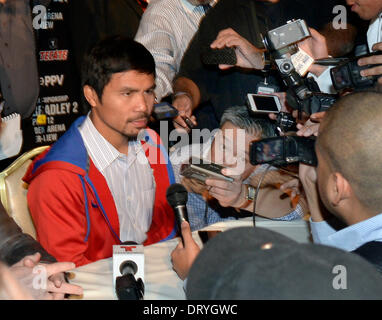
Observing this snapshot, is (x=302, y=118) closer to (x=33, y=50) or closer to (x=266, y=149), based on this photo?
(x=266, y=149)

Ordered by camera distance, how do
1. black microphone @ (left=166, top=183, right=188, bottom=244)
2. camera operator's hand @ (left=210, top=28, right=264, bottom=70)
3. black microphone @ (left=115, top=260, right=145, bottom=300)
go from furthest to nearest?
camera operator's hand @ (left=210, top=28, right=264, bottom=70) → black microphone @ (left=166, top=183, right=188, bottom=244) → black microphone @ (left=115, top=260, right=145, bottom=300)

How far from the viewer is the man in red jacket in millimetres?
2004

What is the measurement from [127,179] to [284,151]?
81cm

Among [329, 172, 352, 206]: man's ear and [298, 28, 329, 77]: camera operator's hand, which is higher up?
[298, 28, 329, 77]: camera operator's hand

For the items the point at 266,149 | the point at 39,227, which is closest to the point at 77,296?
the point at 39,227

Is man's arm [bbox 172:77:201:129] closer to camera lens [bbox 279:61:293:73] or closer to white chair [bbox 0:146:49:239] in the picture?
camera lens [bbox 279:61:293:73]

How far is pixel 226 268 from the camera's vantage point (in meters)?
0.67

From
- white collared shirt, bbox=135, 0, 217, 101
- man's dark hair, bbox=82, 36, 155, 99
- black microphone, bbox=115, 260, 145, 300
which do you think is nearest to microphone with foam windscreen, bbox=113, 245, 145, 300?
black microphone, bbox=115, 260, 145, 300

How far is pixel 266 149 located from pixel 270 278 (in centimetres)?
115

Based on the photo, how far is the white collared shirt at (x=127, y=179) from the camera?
2207mm

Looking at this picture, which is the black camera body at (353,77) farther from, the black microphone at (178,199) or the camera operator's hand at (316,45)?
the black microphone at (178,199)

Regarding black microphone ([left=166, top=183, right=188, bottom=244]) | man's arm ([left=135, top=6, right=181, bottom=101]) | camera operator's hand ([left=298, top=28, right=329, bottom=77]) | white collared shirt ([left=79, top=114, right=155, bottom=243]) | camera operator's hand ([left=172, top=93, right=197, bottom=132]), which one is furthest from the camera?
man's arm ([left=135, top=6, right=181, bottom=101])

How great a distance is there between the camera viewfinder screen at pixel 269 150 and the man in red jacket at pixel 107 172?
67 cm

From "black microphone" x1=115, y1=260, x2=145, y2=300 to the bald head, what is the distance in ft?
2.08
